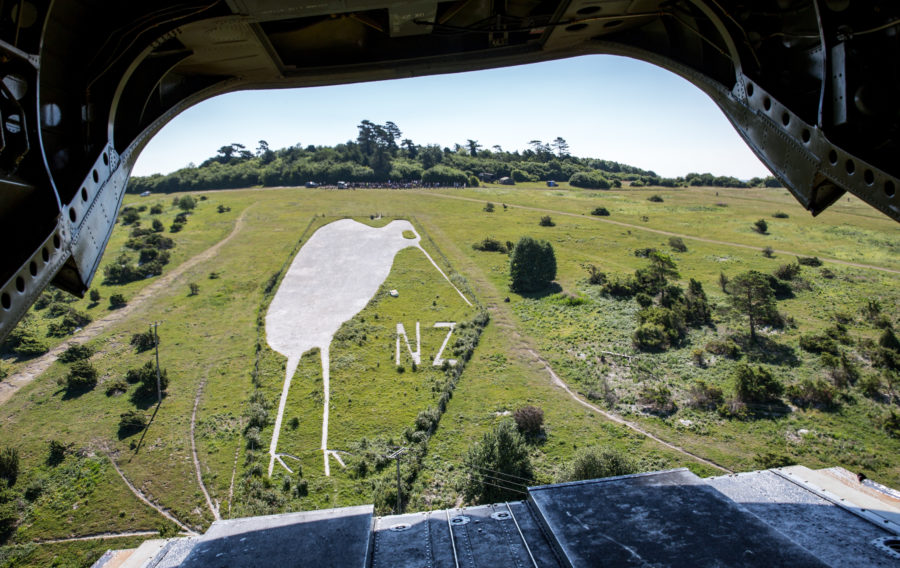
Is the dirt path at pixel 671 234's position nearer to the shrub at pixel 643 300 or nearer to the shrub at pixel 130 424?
the shrub at pixel 643 300

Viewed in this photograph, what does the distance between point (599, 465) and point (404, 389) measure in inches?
625

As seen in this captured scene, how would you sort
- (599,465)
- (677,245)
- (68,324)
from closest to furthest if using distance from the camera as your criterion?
(599,465) < (68,324) < (677,245)

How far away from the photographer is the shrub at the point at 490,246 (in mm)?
A: 64875

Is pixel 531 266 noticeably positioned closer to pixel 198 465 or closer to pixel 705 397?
pixel 705 397

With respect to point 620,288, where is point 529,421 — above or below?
below

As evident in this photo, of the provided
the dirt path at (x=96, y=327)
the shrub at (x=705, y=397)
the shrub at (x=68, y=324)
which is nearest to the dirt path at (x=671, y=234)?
the shrub at (x=705, y=397)

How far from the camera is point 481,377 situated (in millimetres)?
37125

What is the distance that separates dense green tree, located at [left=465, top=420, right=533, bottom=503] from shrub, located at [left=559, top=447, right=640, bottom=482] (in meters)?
2.33

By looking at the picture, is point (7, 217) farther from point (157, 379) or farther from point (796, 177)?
point (157, 379)

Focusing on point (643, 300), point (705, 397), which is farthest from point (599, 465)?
point (643, 300)

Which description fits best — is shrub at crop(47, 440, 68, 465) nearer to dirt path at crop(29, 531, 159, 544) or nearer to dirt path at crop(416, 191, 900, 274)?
dirt path at crop(29, 531, 159, 544)

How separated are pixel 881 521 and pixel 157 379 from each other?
135 ft

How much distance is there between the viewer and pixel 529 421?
3052 cm

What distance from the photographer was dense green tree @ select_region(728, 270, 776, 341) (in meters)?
42.9
